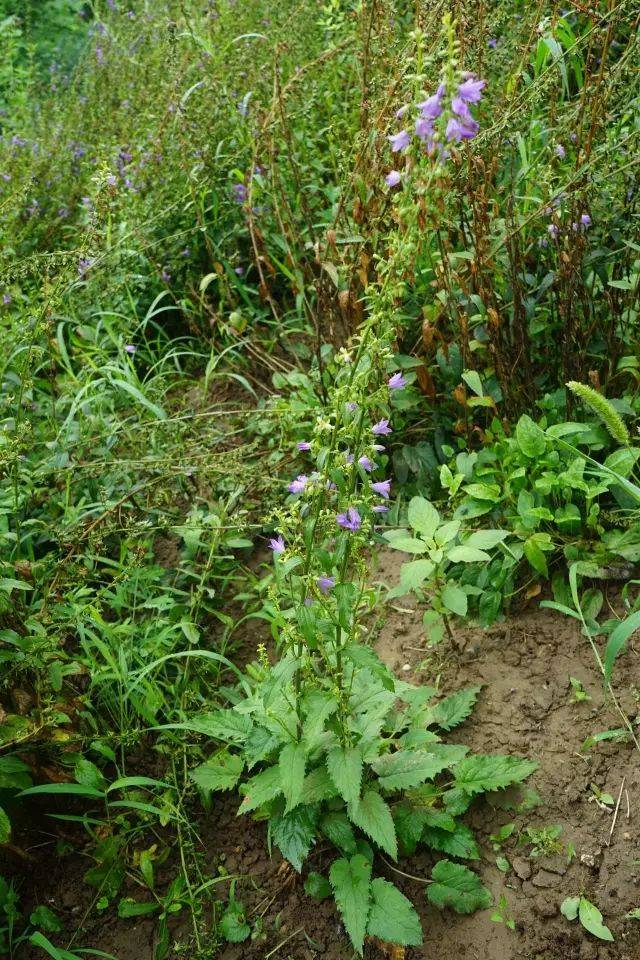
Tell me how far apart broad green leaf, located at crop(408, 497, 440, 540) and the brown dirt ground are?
40cm

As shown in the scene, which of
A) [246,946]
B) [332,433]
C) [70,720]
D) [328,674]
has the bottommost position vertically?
[246,946]

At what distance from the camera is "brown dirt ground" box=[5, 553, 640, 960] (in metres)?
1.93

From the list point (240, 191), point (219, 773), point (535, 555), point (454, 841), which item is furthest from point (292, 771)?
point (240, 191)

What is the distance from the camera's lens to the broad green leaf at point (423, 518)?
242 cm

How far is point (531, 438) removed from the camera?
2.54m

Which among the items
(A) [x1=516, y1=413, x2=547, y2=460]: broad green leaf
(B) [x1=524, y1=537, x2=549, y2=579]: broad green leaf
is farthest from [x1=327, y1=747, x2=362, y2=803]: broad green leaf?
(A) [x1=516, y1=413, x2=547, y2=460]: broad green leaf

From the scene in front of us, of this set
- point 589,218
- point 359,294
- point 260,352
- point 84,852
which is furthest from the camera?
point 260,352

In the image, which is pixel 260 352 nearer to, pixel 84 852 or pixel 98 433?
pixel 98 433

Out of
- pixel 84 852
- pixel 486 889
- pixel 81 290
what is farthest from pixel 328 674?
pixel 81 290

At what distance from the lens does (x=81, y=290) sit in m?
3.59

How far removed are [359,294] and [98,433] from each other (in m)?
1.12

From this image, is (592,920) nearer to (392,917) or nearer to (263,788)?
(392,917)

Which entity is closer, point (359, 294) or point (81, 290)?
point (359, 294)

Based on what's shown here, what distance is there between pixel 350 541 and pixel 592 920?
1.05 m
